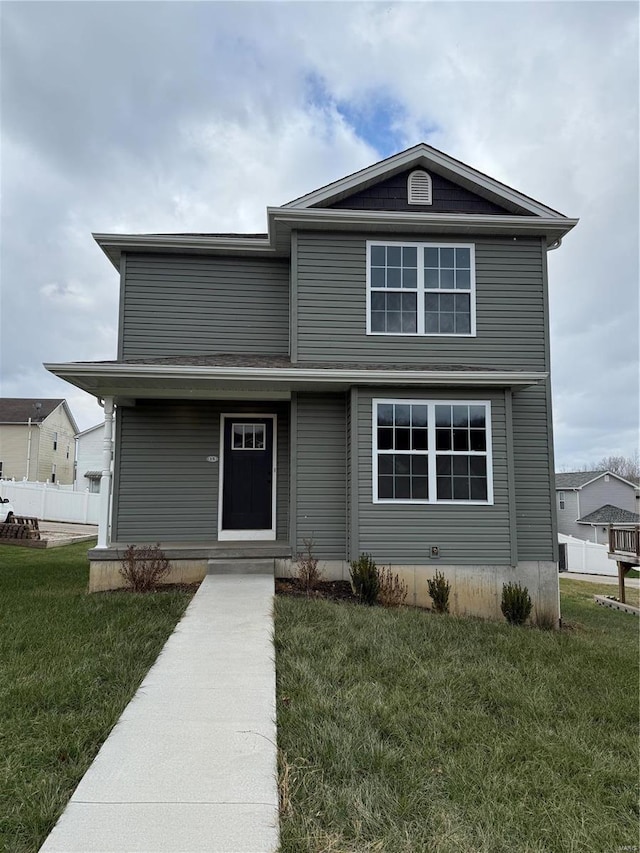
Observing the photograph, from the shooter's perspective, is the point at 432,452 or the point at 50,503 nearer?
the point at 432,452

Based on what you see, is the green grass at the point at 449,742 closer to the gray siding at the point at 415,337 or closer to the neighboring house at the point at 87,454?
the gray siding at the point at 415,337

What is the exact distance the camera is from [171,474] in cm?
873

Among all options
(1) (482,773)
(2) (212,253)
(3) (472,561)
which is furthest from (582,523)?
(1) (482,773)

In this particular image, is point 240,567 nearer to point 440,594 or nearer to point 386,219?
point 440,594

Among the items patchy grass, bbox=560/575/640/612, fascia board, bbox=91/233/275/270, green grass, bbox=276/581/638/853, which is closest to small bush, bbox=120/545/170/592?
green grass, bbox=276/581/638/853

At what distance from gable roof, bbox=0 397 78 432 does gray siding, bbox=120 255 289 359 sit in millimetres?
27026

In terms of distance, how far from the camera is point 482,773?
2.81m

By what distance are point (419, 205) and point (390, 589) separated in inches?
243

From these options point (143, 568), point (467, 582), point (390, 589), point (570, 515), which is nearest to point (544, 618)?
point (467, 582)

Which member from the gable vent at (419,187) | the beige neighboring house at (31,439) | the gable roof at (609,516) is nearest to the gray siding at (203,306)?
the gable vent at (419,187)

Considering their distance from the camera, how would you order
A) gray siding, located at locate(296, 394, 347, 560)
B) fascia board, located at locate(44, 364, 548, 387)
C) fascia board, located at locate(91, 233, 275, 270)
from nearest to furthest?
fascia board, located at locate(44, 364, 548, 387), gray siding, located at locate(296, 394, 347, 560), fascia board, located at locate(91, 233, 275, 270)

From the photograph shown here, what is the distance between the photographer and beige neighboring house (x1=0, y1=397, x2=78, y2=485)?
1252 inches

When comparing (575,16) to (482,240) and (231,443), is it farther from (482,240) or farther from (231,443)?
(231,443)

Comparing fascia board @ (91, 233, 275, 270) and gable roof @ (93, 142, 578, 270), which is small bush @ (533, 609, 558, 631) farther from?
fascia board @ (91, 233, 275, 270)
